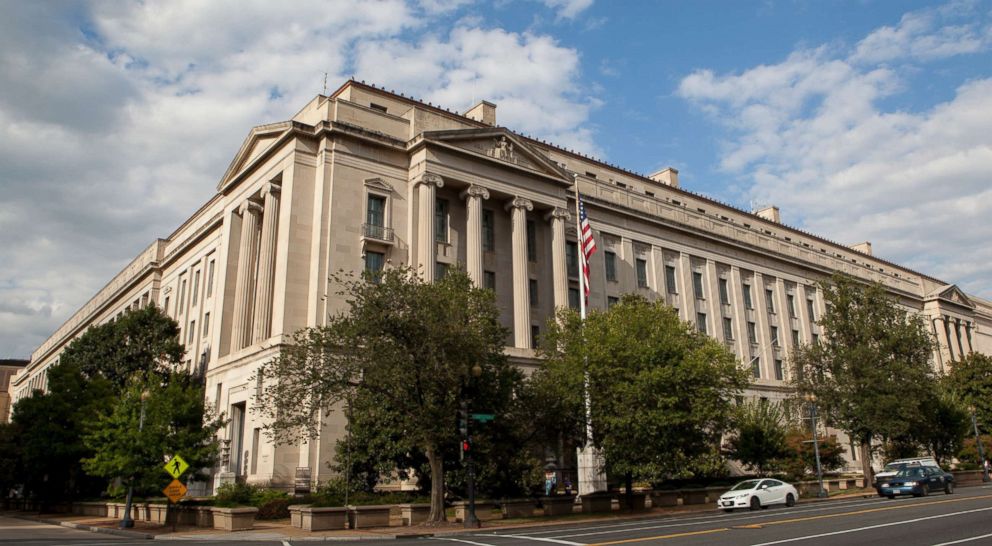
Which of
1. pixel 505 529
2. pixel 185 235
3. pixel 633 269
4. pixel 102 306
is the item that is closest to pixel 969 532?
pixel 505 529

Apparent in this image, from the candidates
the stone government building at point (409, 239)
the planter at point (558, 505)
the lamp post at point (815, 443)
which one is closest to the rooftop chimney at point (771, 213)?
the stone government building at point (409, 239)

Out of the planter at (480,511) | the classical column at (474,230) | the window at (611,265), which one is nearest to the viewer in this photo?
the planter at (480,511)

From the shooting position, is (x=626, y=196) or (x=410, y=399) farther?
(x=626, y=196)

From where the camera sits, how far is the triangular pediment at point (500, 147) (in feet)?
149

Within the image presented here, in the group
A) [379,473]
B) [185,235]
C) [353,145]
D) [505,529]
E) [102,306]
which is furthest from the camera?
[102,306]

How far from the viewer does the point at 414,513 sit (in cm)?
2777

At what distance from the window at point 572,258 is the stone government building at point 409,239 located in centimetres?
34

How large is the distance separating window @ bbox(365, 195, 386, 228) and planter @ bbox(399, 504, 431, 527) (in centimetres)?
2014

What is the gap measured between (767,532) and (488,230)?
32.2 m

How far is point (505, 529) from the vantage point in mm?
24703

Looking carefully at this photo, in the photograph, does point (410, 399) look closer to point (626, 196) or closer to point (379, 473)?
point (379, 473)

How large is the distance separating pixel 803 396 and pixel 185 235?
181 feet

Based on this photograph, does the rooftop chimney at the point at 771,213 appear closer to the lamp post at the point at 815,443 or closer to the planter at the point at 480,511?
the lamp post at the point at 815,443

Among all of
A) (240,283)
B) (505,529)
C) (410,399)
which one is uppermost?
(240,283)
